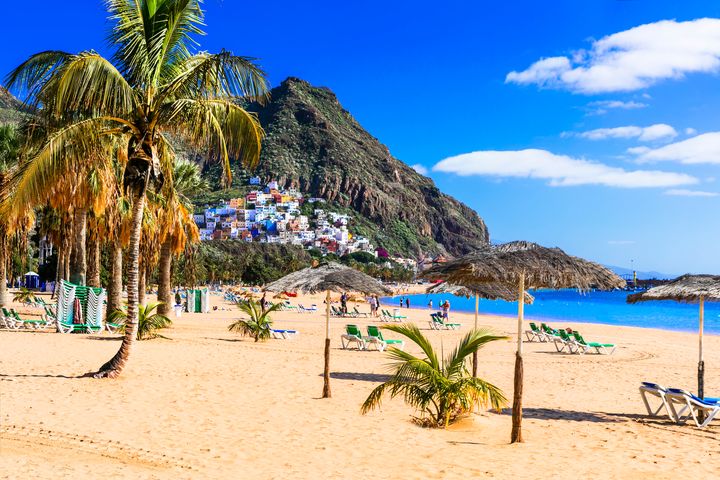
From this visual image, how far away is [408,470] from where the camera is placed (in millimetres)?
6246

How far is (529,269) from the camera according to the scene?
10.7m

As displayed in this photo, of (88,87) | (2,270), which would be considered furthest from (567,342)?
(2,270)

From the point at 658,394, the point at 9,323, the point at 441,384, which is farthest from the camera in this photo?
the point at 9,323

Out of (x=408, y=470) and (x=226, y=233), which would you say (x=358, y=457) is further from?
(x=226, y=233)

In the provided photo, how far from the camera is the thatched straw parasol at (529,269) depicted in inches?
419

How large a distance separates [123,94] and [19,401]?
4.99 meters

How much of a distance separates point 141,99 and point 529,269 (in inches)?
292

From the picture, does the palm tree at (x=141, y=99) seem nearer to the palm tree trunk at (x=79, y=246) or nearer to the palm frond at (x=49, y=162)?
the palm frond at (x=49, y=162)

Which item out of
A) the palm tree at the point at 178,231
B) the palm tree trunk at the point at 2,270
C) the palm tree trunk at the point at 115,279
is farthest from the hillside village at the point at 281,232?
the palm tree trunk at the point at 115,279

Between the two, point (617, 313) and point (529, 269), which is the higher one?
point (529, 269)

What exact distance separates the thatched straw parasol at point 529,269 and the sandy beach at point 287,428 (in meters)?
2.10

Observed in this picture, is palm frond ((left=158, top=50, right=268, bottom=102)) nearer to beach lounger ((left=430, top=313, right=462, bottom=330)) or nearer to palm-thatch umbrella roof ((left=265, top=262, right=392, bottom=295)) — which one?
palm-thatch umbrella roof ((left=265, top=262, right=392, bottom=295))

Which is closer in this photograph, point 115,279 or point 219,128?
point 219,128

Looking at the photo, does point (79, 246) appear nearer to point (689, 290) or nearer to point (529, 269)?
point (529, 269)
